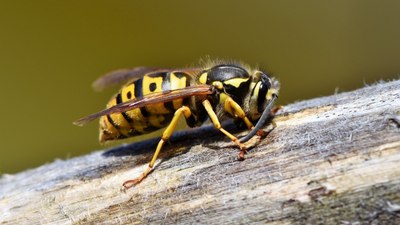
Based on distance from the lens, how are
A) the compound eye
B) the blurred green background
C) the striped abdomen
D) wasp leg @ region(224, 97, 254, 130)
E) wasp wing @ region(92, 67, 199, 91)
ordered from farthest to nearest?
the blurred green background, wasp wing @ region(92, 67, 199, 91), the striped abdomen, the compound eye, wasp leg @ region(224, 97, 254, 130)

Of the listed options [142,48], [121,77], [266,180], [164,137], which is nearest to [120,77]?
[121,77]

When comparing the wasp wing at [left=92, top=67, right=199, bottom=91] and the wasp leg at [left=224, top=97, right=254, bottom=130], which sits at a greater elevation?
the wasp wing at [left=92, top=67, right=199, bottom=91]

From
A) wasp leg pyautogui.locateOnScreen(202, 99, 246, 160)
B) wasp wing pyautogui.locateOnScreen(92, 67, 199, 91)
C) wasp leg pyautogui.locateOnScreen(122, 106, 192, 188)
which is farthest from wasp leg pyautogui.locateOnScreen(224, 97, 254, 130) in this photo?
wasp wing pyautogui.locateOnScreen(92, 67, 199, 91)

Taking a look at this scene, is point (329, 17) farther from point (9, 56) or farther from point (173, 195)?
point (173, 195)

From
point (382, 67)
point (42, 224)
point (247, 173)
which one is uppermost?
point (247, 173)

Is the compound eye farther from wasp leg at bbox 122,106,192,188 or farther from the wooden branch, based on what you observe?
wasp leg at bbox 122,106,192,188

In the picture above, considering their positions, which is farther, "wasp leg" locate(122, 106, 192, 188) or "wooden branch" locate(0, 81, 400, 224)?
"wasp leg" locate(122, 106, 192, 188)

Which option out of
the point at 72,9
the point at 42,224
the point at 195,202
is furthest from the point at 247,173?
the point at 72,9
